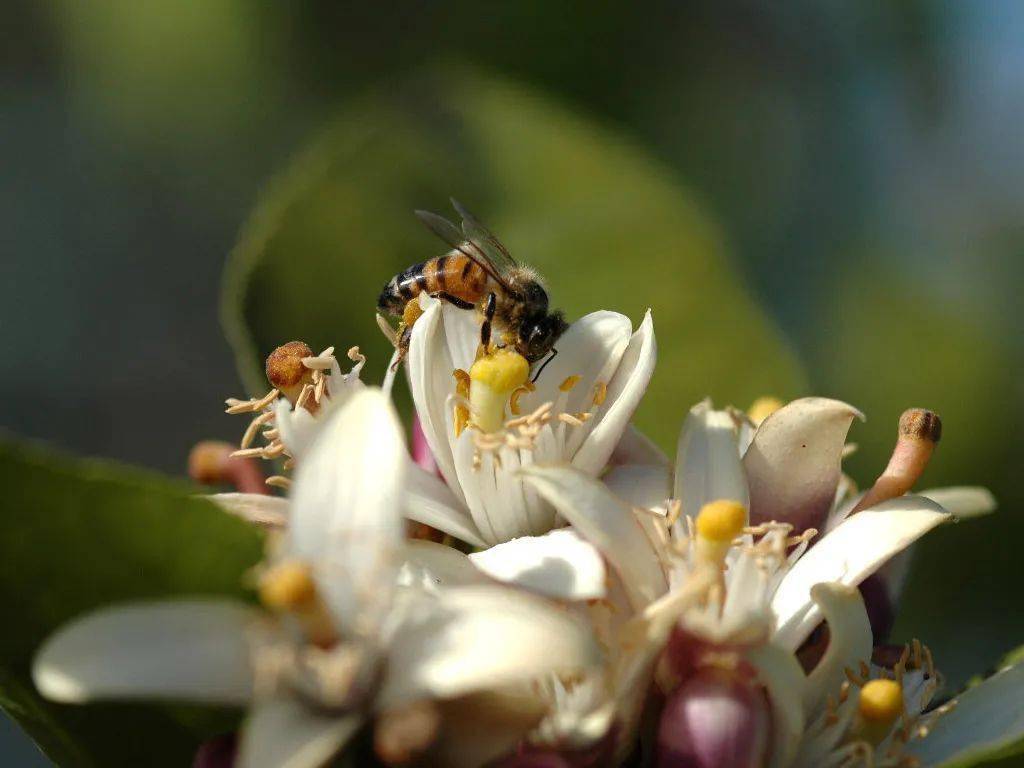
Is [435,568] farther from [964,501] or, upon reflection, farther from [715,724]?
[964,501]

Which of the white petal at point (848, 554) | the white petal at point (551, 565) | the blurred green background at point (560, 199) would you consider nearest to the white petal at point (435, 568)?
the white petal at point (551, 565)

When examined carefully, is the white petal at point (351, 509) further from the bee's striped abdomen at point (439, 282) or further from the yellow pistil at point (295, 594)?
the bee's striped abdomen at point (439, 282)

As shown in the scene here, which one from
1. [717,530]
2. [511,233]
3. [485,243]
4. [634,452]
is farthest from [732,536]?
[511,233]

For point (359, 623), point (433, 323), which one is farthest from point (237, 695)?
point (433, 323)

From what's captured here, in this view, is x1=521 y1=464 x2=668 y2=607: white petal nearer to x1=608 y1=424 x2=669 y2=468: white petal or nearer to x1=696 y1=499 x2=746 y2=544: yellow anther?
x1=696 y1=499 x2=746 y2=544: yellow anther

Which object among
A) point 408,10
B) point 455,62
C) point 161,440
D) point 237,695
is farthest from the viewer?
point 161,440

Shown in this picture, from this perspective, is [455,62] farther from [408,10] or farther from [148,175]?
[148,175]

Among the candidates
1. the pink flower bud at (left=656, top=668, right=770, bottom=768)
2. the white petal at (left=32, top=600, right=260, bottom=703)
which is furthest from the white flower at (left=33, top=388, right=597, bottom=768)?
the pink flower bud at (left=656, top=668, right=770, bottom=768)
